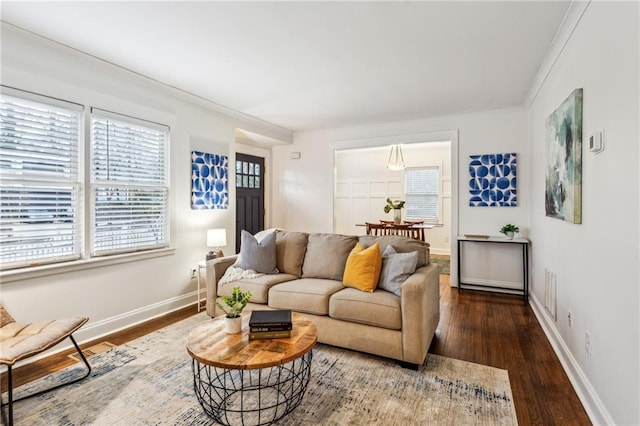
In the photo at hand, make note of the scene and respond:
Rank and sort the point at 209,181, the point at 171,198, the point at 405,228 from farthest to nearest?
the point at 405,228
the point at 209,181
the point at 171,198

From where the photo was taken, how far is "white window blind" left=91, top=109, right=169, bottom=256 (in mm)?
3035

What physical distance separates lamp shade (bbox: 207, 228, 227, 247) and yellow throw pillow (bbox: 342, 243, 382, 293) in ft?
6.05

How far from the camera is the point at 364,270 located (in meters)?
2.75

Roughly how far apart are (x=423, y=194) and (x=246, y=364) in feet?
Result: 22.4

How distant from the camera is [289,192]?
19.9 feet

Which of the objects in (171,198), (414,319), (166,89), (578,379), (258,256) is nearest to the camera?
(578,379)

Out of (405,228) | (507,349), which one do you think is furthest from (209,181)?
(507,349)

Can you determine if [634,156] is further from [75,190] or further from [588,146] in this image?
[75,190]

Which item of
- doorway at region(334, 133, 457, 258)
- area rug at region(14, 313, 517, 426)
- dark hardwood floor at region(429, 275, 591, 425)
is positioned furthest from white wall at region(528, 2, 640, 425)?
doorway at region(334, 133, 457, 258)

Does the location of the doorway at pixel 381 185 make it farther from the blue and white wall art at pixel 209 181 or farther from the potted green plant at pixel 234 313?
the potted green plant at pixel 234 313

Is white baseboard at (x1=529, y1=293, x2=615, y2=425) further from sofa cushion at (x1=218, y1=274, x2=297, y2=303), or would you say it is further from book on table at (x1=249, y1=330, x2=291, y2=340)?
sofa cushion at (x1=218, y1=274, x2=297, y2=303)

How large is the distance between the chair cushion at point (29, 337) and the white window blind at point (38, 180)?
2.09 feet

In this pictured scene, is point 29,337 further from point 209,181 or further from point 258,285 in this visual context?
point 209,181

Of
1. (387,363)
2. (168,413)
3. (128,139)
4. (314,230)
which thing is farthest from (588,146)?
(314,230)
